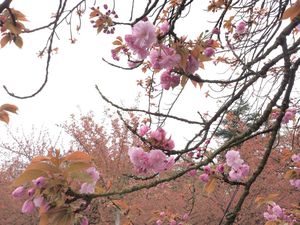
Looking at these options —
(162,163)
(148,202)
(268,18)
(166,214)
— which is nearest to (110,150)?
(148,202)

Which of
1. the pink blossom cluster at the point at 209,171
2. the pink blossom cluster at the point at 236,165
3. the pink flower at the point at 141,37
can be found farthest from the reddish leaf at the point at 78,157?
the pink blossom cluster at the point at 236,165

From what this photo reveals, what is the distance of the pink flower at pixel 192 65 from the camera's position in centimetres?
129

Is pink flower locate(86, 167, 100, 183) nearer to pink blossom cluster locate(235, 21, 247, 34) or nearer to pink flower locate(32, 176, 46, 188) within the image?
pink flower locate(32, 176, 46, 188)

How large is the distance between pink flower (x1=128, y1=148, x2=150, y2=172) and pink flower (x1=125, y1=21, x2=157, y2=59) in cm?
37

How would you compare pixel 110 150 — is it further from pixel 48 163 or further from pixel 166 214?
pixel 48 163

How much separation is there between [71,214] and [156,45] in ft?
2.11

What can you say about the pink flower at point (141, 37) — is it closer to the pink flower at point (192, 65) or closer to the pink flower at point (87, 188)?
the pink flower at point (192, 65)

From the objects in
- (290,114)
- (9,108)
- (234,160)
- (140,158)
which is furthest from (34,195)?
(290,114)

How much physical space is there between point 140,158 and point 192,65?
1.31 feet

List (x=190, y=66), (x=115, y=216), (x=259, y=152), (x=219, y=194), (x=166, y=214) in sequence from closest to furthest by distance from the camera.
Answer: (x=190, y=66) → (x=166, y=214) → (x=259, y=152) → (x=219, y=194) → (x=115, y=216)

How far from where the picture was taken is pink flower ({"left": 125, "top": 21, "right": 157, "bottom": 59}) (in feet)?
4.08

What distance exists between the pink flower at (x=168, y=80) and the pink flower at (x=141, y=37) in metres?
0.12

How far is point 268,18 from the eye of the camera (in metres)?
2.51

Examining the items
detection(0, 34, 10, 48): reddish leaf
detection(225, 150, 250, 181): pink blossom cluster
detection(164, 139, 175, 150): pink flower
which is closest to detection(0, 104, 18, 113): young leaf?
detection(0, 34, 10, 48): reddish leaf
